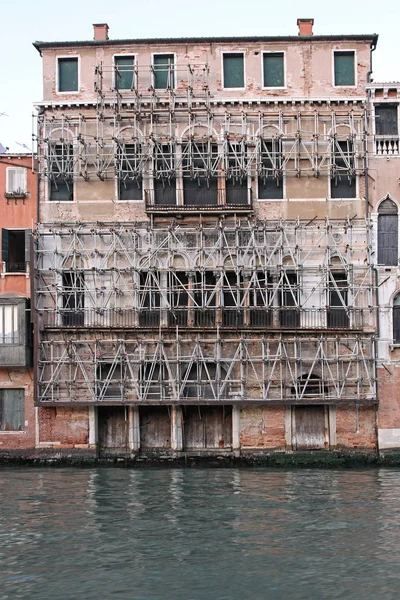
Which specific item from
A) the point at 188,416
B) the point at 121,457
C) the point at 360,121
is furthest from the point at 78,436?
the point at 360,121

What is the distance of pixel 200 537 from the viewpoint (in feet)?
58.3

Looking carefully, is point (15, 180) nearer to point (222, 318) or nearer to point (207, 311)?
point (207, 311)

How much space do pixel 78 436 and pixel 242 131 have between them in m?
10.5

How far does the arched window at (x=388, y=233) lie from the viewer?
2888 cm

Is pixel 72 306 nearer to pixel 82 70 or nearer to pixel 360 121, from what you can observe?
pixel 82 70

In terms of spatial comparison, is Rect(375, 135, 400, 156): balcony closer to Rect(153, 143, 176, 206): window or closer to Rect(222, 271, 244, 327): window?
Rect(222, 271, 244, 327): window

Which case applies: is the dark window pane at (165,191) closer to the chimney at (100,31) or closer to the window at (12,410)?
the chimney at (100,31)

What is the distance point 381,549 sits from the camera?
16.6 meters

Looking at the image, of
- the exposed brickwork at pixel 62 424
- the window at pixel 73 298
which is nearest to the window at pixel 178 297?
the window at pixel 73 298

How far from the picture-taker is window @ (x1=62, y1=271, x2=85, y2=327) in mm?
28391

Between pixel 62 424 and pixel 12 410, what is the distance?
1.65m

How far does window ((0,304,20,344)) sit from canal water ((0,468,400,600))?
4.70 meters

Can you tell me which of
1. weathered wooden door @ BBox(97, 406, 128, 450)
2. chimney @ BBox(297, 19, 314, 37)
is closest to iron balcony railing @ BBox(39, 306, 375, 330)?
weathered wooden door @ BBox(97, 406, 128, 450)

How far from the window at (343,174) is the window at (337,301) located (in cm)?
251
